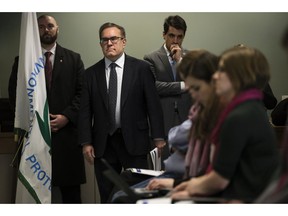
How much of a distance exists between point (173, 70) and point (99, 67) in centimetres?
51

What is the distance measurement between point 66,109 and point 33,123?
36cm

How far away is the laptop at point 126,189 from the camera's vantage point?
2375 mm

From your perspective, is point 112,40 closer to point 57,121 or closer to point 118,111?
point 118,111

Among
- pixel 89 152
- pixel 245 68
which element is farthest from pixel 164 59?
pixel 245 68

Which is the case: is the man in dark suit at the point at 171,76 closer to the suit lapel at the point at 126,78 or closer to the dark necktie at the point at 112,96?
the suit lapel at the point at 126,78

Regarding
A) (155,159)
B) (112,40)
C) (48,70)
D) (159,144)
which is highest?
(112,40)

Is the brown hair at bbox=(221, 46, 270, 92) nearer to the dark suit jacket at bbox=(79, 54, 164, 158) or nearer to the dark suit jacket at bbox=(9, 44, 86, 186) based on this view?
the dark suit jacket at bbox=(79, 54, 164, 158)

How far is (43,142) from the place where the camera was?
12.3ft

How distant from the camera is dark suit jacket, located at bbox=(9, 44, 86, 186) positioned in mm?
4016

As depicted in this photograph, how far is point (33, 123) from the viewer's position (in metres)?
3.71

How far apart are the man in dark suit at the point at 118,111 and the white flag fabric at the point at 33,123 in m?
0.27

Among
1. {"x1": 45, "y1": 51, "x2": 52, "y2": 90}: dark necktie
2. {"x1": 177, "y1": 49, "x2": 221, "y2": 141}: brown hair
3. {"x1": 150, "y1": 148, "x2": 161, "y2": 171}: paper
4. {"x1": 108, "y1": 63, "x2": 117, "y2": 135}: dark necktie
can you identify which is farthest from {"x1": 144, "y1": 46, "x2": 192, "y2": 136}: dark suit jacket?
{"x1": 177, "y1": 49, "x2": 221, "y2": 141}: brown hair

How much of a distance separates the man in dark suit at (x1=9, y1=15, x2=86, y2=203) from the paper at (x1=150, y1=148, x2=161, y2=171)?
628 mm
